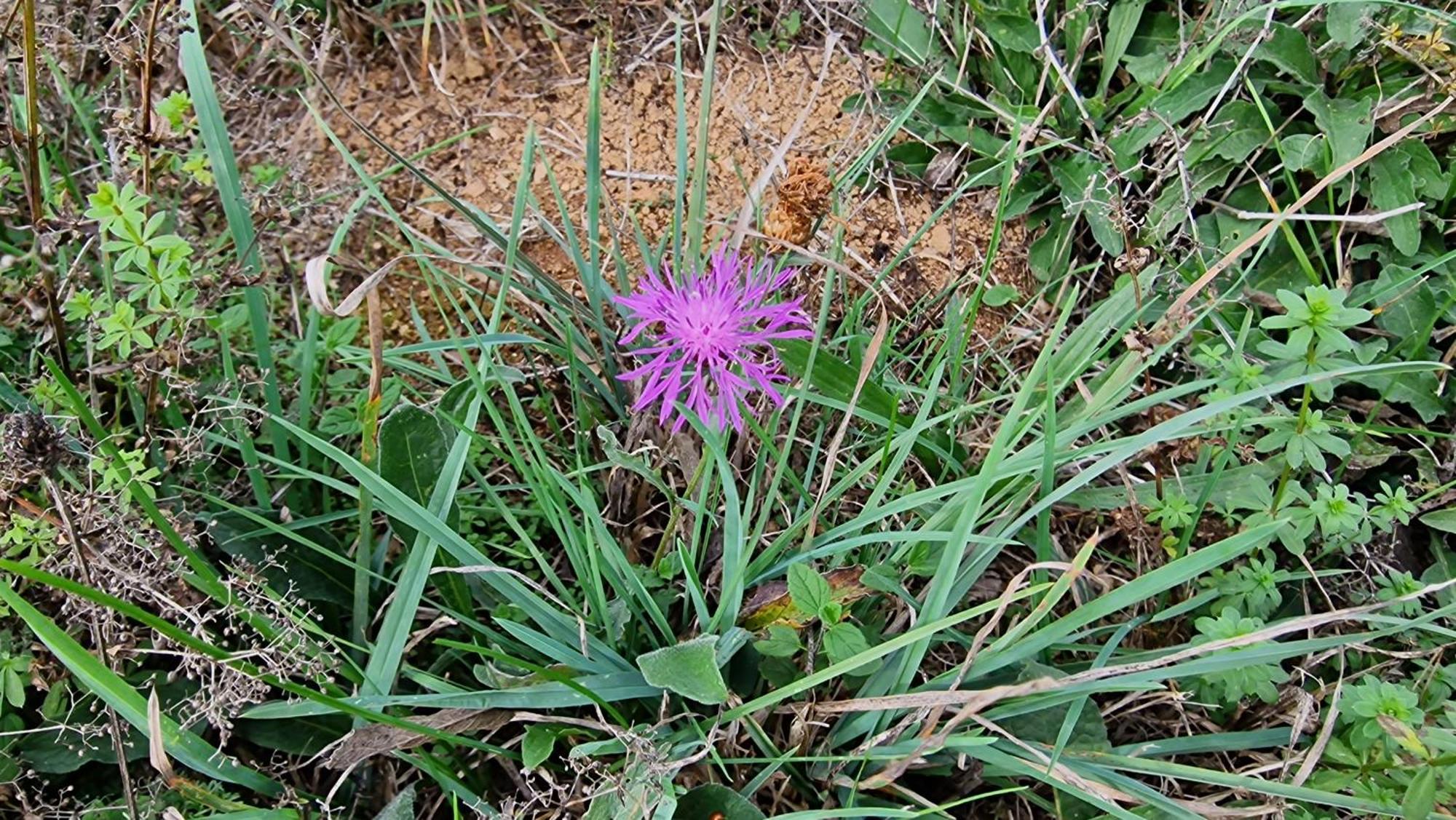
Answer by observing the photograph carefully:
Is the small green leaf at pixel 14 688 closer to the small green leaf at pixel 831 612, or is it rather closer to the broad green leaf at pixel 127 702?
the broad green leaf at pixel 127 702

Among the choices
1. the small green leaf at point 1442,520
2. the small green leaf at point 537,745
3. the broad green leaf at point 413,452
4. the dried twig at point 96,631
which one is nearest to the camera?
the dried twig at point 96,631

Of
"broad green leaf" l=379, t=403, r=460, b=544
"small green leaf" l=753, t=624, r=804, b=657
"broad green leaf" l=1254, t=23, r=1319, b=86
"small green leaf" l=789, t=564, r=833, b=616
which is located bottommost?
"small green leaf" l=753, t=624, r=804, b=657

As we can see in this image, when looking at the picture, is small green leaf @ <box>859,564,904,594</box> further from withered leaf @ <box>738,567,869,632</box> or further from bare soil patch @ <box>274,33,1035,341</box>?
bare soil patch @ <box>274,33,1035,341</box>

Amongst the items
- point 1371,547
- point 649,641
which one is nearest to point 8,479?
point 649,641

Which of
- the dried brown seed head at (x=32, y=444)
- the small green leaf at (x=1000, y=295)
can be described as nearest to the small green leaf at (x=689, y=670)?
the dried brown seed head at (x=32, y=444)

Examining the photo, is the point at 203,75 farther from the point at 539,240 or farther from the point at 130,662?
the point at 130,662

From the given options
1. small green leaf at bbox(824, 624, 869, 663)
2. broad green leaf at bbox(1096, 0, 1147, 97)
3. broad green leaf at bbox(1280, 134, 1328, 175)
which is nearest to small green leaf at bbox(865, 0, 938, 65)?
broad green leaf at bbox(1096, 0, 1147, 97)
